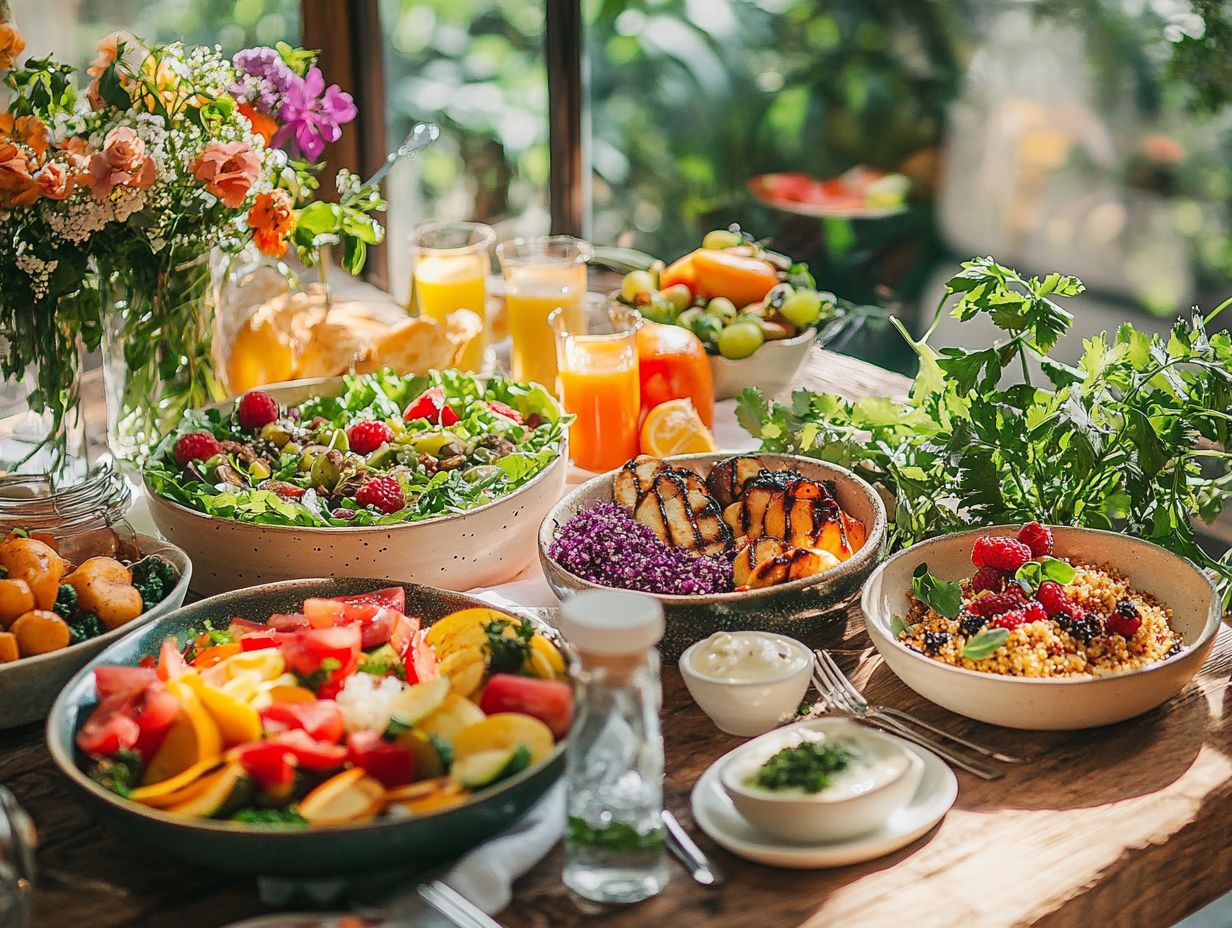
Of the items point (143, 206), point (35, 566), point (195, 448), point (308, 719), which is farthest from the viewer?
point (195, 448)

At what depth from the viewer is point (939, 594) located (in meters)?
1.38

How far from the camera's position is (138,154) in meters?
1.49

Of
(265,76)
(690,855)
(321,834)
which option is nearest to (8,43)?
(265,76)

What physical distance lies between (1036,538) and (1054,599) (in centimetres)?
11

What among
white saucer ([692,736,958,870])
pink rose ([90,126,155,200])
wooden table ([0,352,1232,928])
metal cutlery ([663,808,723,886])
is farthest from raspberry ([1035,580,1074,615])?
pink rose ([90,126,155,200])

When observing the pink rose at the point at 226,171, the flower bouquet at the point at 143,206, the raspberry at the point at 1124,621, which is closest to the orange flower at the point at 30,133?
the flower bouquet at the point at 143,206

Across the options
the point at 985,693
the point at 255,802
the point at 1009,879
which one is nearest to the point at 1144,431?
the point at 985,693

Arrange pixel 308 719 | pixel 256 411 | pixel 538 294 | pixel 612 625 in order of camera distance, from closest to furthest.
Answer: pixel 612 625
pixel 308 719
pixel 256 411
pixel 538 294

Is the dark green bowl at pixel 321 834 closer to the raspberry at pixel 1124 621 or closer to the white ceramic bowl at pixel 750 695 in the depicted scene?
the white ceramic bowl at pixel 750 695

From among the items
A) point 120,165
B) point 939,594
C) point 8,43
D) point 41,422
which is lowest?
point 939,594

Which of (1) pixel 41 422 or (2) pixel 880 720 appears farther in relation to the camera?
(1) pixel 41 422

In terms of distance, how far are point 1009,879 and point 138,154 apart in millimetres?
1205

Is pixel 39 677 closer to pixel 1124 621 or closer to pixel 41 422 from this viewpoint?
pixel 41 422

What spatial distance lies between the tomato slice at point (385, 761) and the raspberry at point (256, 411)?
0.89m
